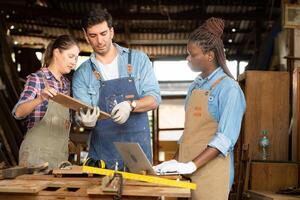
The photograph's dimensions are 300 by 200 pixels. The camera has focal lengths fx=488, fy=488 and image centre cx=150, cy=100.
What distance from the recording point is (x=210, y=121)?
2758 mm

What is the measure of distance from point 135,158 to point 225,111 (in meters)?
0.57

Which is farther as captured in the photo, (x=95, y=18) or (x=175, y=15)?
(x=175, y=15)

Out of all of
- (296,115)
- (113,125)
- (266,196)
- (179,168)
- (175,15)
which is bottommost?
(266,196)

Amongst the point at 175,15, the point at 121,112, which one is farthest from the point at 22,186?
the point at 175,15

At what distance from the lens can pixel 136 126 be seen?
3.16m

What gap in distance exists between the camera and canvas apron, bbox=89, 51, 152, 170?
10.2 feet

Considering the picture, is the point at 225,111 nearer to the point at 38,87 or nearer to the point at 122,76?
the point at 122,76

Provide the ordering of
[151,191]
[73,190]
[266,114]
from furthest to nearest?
[266,114] → [73,190] → [151,191]

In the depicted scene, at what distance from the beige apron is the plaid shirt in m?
0.92

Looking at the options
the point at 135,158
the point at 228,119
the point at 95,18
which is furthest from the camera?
the point at 95,18

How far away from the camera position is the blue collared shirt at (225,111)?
259cm

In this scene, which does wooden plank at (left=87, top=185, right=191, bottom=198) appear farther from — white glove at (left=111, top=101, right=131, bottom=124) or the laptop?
white glove at (left=111, top=101, right=131, bottom=124)

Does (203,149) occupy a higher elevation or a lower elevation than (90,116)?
lower

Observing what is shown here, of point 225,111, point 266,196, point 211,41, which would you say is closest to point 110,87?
point 211,41
